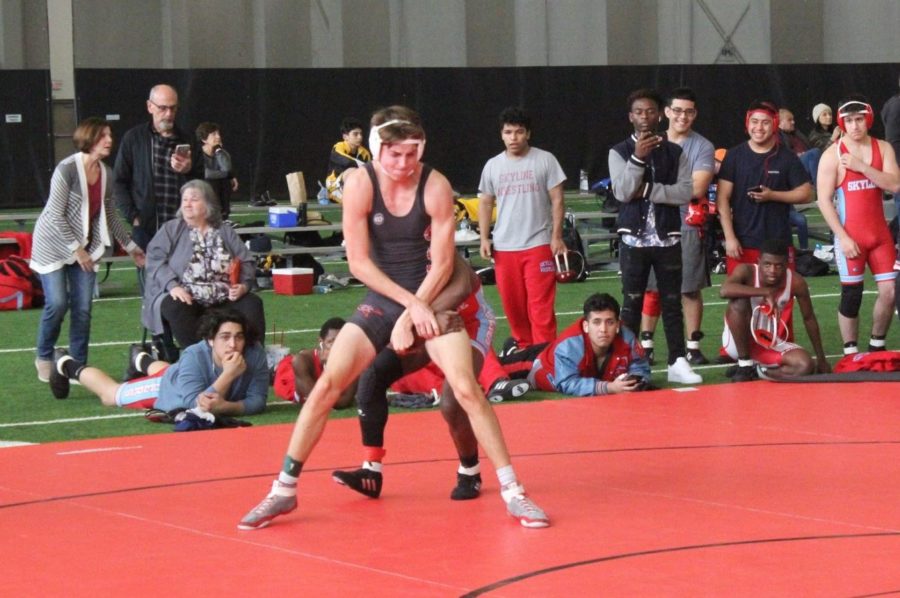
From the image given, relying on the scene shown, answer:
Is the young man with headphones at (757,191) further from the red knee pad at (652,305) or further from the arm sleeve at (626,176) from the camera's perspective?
the arm sleeve at (626,176)

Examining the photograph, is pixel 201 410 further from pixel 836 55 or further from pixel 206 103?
pixel 836 55

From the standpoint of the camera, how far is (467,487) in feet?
23.2

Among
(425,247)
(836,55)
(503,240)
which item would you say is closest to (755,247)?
(503,240)

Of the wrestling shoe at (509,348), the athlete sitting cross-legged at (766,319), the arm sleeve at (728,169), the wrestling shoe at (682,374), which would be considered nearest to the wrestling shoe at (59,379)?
the wrestling shoe at (509,348)

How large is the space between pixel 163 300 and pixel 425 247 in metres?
4.44

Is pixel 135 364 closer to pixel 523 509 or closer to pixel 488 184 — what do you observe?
pixel 488 184

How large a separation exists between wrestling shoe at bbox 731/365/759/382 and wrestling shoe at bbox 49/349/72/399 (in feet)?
14.2

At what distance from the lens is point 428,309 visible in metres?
6.50

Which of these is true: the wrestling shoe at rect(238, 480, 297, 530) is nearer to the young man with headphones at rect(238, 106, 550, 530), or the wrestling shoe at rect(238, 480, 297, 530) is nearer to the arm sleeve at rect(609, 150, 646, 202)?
the young man with headphones at rect(238, 106, 550, 530)

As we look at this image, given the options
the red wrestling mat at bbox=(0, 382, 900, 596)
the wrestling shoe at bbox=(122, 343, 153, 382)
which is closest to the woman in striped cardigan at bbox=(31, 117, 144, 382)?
the wrestling shoe at bbox=(122, 343, 153, 382)

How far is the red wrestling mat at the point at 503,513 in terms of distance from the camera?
5.67m

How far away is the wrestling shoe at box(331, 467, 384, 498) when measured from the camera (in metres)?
7.02

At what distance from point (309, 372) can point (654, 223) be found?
247 centimetres

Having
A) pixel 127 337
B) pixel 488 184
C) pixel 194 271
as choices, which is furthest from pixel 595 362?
pixel 127 337
